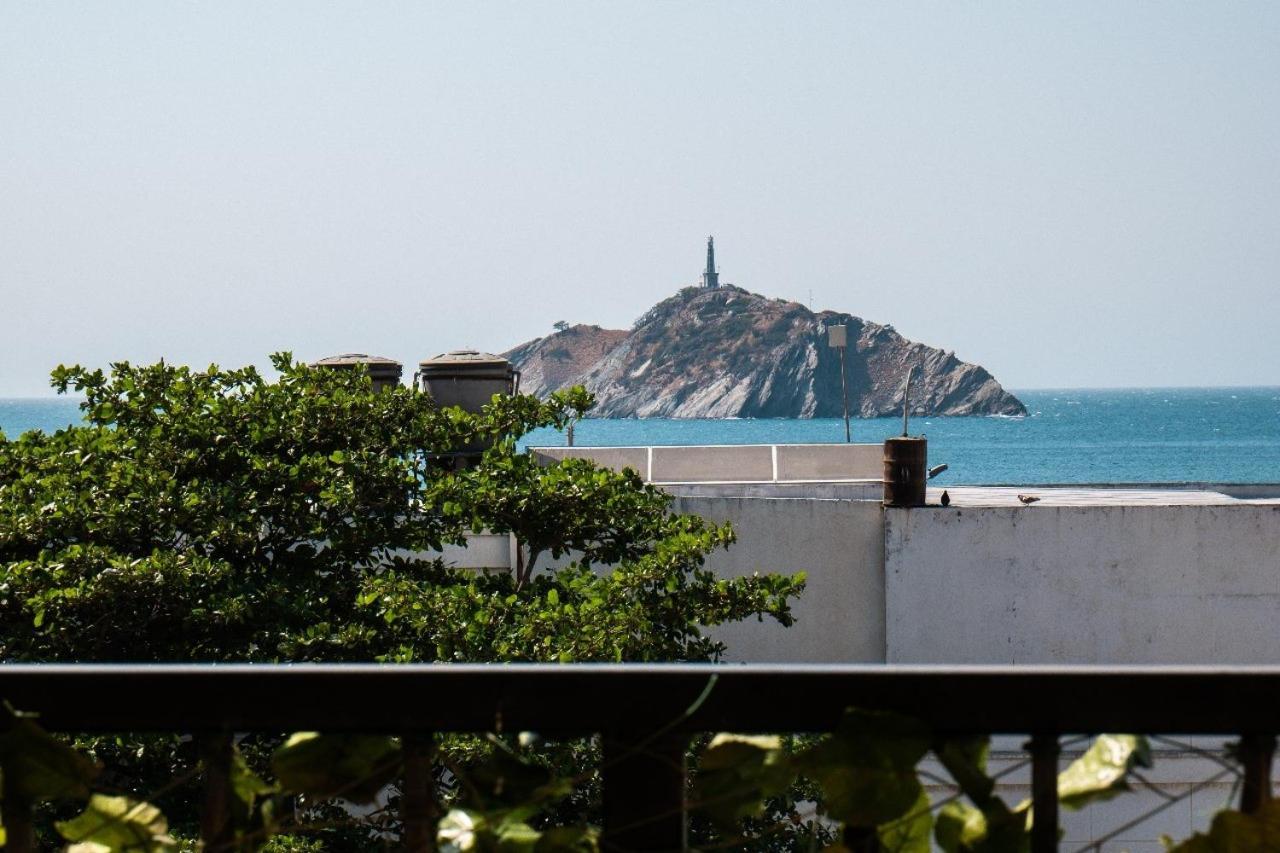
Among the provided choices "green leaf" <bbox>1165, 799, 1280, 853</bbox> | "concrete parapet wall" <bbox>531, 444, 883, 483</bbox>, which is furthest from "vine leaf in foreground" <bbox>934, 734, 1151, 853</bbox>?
"concrete parapet wall" <bbox>531, 444, 883, 483</bbox>

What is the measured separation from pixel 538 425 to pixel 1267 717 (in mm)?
9033

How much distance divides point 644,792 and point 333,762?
1.36 ft

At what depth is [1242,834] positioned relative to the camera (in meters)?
1.68

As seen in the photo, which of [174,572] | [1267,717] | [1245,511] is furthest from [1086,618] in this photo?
[1267,717]

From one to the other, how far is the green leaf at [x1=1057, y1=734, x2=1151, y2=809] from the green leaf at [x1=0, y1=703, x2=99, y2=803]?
1.26 metres

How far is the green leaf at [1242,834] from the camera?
168 centimetres

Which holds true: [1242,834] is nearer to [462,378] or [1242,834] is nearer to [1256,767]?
[1256,767]

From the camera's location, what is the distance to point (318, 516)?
9766mm

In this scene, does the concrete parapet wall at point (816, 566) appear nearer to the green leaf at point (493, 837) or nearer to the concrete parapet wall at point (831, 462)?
the concrete parapet wall at point (831, 462)

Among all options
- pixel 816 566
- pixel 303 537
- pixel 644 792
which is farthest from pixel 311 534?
pixel 816 566

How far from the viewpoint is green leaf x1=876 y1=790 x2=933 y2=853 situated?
1.79 meters

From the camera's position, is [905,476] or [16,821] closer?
[16,821]

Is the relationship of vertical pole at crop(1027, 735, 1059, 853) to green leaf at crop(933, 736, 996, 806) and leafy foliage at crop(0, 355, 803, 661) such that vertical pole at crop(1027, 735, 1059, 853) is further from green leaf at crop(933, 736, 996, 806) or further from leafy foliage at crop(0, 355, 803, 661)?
leafy foliage at crop(0, 355, 803, 661)

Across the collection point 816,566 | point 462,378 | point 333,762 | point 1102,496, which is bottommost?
point 816,566
